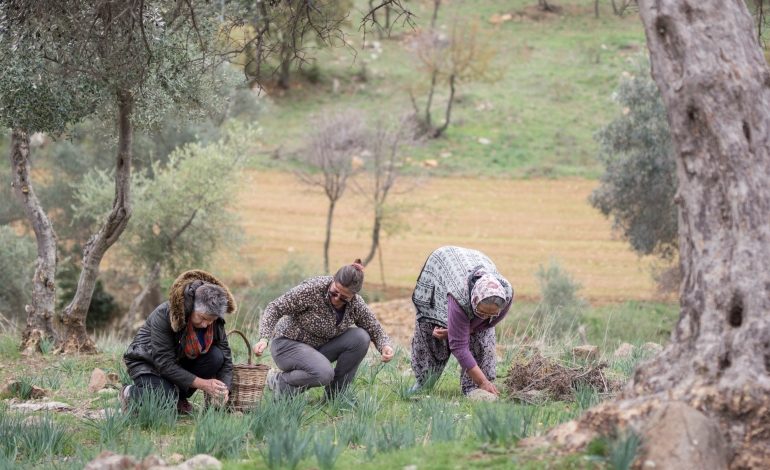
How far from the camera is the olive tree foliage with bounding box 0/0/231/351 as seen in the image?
30.4ft

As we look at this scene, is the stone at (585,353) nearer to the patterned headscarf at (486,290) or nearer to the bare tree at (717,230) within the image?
the patterned headscarf at (486,290)

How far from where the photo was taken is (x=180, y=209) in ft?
74.6

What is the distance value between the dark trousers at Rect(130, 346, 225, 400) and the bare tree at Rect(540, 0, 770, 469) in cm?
323

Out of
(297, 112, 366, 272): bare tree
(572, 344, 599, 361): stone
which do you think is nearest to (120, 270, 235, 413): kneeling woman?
(572, 344, 599, 361): stone

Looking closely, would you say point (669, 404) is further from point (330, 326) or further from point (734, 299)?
point (330, 326)

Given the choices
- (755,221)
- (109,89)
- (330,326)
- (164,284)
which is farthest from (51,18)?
(164,284)

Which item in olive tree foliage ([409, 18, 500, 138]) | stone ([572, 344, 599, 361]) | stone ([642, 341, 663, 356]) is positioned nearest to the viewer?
stone ([572, 344, 599, 361])

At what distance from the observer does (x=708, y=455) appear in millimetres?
5309

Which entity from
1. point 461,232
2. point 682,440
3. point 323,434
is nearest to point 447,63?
point 461,232

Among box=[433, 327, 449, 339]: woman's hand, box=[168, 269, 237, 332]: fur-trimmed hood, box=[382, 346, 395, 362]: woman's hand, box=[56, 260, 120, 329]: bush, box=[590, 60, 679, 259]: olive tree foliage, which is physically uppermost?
box=[590, 60, 679, 259]: olive tree foliage

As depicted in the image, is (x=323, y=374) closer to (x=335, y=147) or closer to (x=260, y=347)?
(x=260, y=347)

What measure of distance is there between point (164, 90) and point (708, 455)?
6.69 meters

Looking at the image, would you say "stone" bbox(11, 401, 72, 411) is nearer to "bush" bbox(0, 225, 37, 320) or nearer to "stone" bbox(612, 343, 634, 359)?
"stone" bbox(612, 343, 634, 359)

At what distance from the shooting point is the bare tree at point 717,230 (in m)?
5.49
